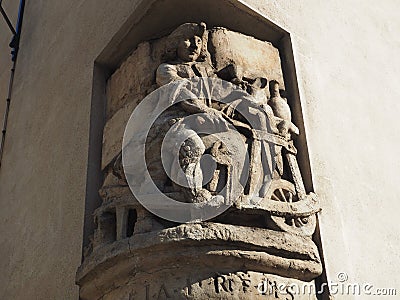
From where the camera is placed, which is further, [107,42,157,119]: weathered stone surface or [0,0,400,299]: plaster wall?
[107,42,157,119]: weathered stone surface

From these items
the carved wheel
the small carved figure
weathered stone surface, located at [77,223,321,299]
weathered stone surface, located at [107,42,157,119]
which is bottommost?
weathered stone surface, located at [77,223,321,299]

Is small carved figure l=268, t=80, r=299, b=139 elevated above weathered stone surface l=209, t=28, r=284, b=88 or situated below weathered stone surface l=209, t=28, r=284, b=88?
below

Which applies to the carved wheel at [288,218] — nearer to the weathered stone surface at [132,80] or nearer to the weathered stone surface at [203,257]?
the weathered stone surface at [203,257]

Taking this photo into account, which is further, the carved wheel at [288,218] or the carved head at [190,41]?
the carved head at [190,41]

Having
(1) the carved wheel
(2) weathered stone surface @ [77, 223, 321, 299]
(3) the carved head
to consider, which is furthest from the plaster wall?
Answer: (3) the carved head

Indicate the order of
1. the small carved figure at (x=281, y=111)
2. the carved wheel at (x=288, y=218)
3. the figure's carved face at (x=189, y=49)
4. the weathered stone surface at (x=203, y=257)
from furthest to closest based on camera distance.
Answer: the figure's carved face at (x=189, y=49), the small carved figure at (x=281, y=111), the carved wheel at (x=288, y=218), the weathered stone surface at (x=203, y=257)

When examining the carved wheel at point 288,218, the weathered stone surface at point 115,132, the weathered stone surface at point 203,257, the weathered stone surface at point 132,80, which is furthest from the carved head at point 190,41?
the weathered stone surface at point 203,257

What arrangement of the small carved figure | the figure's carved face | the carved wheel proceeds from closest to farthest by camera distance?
the carved wheel
the small carved figure
the figure's carved face

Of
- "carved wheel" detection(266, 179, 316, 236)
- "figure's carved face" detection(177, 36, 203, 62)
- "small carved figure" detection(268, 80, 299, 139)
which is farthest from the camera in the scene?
"figure's carved face" detection(177, 36, 203, 62)

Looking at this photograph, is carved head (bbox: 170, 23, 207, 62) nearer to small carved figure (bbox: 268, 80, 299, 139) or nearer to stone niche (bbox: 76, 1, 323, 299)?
stone niche (bbox: 76, 1, 323, 299)

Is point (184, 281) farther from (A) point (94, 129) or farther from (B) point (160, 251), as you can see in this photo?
(A) point (94, 129)

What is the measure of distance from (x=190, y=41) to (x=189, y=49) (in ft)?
0.19

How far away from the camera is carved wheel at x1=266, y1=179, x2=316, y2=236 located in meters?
3.47

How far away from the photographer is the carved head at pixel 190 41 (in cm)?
400
